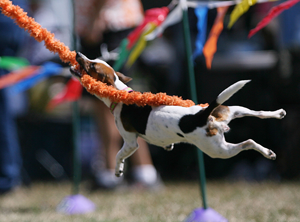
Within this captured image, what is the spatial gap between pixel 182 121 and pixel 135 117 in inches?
5.4

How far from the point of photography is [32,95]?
10.5ft

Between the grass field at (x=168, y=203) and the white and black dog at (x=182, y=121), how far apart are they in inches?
28.1

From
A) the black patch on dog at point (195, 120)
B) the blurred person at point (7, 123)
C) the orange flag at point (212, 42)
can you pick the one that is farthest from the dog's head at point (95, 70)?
the blurred person at point (7, 123)

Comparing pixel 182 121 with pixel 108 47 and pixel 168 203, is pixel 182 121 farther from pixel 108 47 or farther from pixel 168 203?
pixel 108 47

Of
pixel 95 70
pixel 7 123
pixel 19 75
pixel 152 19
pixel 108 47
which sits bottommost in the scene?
pixel 7 123

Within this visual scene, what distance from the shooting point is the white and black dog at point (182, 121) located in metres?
0.84

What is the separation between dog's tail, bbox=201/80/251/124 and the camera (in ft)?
A: 2.70

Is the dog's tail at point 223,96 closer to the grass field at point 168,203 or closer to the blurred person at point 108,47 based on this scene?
the grass field at point 168,203

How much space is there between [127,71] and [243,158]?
1.12 metres

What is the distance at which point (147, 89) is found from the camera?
2969mm

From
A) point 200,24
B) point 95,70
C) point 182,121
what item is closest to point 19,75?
point 200,24

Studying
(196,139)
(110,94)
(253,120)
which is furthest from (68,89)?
(253,120)

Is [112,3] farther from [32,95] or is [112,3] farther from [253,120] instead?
[253,120]

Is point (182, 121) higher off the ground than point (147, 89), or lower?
higher
